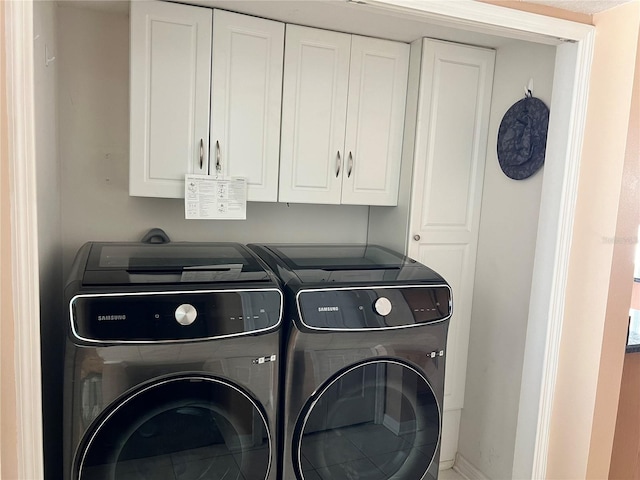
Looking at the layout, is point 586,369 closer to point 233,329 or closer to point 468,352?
point 468,352

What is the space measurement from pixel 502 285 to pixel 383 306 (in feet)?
2.52

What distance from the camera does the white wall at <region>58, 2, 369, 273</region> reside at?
2.03m

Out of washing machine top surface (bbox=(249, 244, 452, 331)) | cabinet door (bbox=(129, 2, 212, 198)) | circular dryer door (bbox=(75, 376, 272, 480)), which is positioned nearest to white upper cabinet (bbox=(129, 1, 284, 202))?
cabinet door (bbox=(129, 2, 212, 198))

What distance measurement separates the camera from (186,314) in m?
1.48

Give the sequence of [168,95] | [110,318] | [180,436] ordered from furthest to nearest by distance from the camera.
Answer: [168,95] → [180,436] → [110,318]

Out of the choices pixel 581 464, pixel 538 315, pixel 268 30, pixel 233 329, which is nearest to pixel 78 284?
pixel 233 329

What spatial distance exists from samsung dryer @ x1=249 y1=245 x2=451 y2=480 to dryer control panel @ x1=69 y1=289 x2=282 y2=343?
0.43ft

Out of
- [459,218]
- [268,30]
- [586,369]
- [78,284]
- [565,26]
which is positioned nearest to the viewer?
[78,284]

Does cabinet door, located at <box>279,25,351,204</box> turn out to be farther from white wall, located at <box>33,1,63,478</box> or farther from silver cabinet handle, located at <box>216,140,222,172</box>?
white wall, located at <box>33,1,63,478</box>

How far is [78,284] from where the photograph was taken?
1.44 metres

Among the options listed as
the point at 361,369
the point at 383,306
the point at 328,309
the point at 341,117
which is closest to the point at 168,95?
the point at 341,117

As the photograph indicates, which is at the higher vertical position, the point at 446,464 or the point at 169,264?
the point at 169,264

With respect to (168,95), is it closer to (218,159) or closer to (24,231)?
(218,159)

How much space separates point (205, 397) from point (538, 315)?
1.24 m
